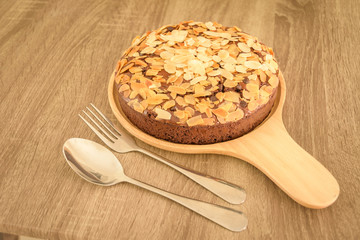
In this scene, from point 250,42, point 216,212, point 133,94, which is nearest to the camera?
point 216,212

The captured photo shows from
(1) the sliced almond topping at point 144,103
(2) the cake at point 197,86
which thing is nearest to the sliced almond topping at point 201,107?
(2) the cake at point 197,86

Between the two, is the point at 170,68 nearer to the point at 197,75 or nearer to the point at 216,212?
the point at 197,75

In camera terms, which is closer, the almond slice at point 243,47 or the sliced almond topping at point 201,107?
the sliced almond topping at point 201,107

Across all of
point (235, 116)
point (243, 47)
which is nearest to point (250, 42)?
point (243, 47)

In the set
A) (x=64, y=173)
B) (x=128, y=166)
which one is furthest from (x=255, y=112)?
(x=64, y=173)

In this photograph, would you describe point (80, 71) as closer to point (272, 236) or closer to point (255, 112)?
point (255, 112)

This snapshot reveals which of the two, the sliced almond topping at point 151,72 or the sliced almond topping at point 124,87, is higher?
the sliced almond topping at point 151,72

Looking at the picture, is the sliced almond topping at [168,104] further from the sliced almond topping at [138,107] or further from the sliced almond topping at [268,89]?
the sliced almond topping at [268,89]

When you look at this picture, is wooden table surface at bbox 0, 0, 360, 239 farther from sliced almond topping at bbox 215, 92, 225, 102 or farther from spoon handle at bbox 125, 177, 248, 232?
sliced almond topping at bbox 215, 92, 225, 102
